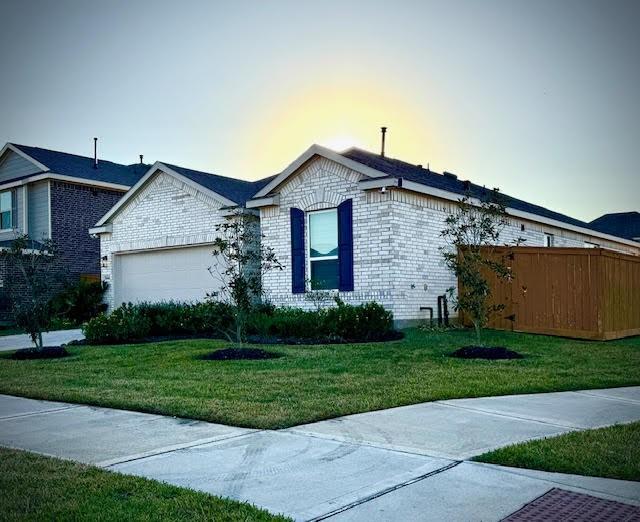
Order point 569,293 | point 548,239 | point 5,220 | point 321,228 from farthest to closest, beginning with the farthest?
1. point 5,220
2. point 548,239
3. point 321,228
4. point 569,293

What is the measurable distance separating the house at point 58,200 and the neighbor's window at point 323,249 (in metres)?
11.9

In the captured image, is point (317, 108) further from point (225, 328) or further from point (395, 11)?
point (225, 328)

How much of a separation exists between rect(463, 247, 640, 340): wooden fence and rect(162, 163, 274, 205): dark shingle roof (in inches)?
300

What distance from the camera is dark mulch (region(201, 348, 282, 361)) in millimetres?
10594

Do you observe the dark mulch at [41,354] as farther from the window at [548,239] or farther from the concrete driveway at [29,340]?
the window at [548,239]

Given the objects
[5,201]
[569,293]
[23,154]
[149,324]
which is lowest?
[149,324]

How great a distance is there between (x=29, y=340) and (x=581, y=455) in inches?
582

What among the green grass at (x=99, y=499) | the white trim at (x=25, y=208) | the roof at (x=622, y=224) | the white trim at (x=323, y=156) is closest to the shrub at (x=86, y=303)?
the white trim at (x=25, y=208)

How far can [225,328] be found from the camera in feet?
43.6

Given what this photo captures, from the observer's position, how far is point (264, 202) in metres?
16.6

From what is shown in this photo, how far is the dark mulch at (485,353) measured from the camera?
10.1 m

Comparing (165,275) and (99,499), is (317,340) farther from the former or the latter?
(99,499)

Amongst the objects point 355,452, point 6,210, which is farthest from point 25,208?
point 355,452

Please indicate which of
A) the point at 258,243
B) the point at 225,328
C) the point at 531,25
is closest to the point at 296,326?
the point at 225,328
